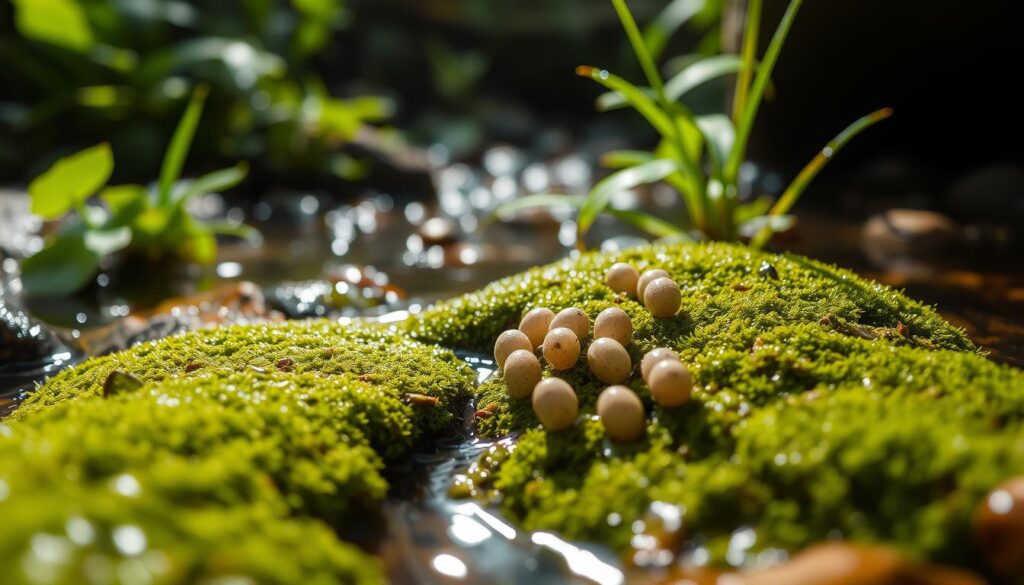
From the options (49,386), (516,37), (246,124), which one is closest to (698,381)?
(49,386)

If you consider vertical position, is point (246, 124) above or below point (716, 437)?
above

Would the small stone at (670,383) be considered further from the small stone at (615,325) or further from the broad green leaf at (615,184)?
the broad green leaf at (615,184)

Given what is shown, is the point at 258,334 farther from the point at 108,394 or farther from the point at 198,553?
the point at 198,553

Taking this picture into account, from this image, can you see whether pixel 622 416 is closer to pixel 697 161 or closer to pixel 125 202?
pixel 697 161

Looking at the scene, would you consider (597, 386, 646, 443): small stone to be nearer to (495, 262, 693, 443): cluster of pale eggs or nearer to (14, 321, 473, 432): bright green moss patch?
(495, 262, 693, 443): cluster of pale eggs

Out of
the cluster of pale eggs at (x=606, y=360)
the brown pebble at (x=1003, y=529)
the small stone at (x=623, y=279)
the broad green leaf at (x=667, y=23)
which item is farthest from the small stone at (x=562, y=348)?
the broad green leaf at (x=667, y=23)

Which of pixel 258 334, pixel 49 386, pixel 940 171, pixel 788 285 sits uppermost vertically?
pixel 940 171
